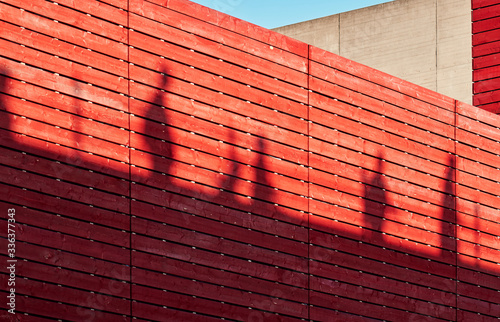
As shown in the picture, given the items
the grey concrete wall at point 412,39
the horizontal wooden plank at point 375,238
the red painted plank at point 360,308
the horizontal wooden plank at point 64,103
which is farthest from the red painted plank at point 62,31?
the grey concrete wall at point 412,39

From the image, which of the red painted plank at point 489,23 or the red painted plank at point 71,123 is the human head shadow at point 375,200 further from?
the red painted plank at point 489,23

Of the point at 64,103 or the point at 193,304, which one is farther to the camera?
the point at 193,304

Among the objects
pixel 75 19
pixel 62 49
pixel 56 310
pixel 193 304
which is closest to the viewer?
pixel 56 310

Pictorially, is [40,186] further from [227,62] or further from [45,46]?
[227,62]

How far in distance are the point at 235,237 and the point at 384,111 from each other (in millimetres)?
3145

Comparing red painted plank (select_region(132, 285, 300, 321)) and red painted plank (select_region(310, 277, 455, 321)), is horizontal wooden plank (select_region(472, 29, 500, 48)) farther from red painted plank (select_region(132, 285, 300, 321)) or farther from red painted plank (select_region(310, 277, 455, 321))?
red painted plank (select_region(132, 285, 300, 321))

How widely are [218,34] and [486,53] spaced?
6764 mm

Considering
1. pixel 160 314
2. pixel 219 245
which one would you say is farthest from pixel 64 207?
pixel 219 245

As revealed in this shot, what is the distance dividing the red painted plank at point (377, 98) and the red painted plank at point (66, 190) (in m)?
3.32

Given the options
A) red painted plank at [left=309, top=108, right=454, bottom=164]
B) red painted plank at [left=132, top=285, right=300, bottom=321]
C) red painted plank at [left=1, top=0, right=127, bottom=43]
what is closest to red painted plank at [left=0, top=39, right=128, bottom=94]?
red painted plank at [left=1, top=0, right=127, bottom=43]

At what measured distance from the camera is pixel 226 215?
34.6 ft

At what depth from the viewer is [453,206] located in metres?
13.0

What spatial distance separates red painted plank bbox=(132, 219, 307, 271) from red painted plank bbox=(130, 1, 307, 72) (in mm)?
2233

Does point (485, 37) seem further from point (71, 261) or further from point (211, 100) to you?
point (71, 261)
